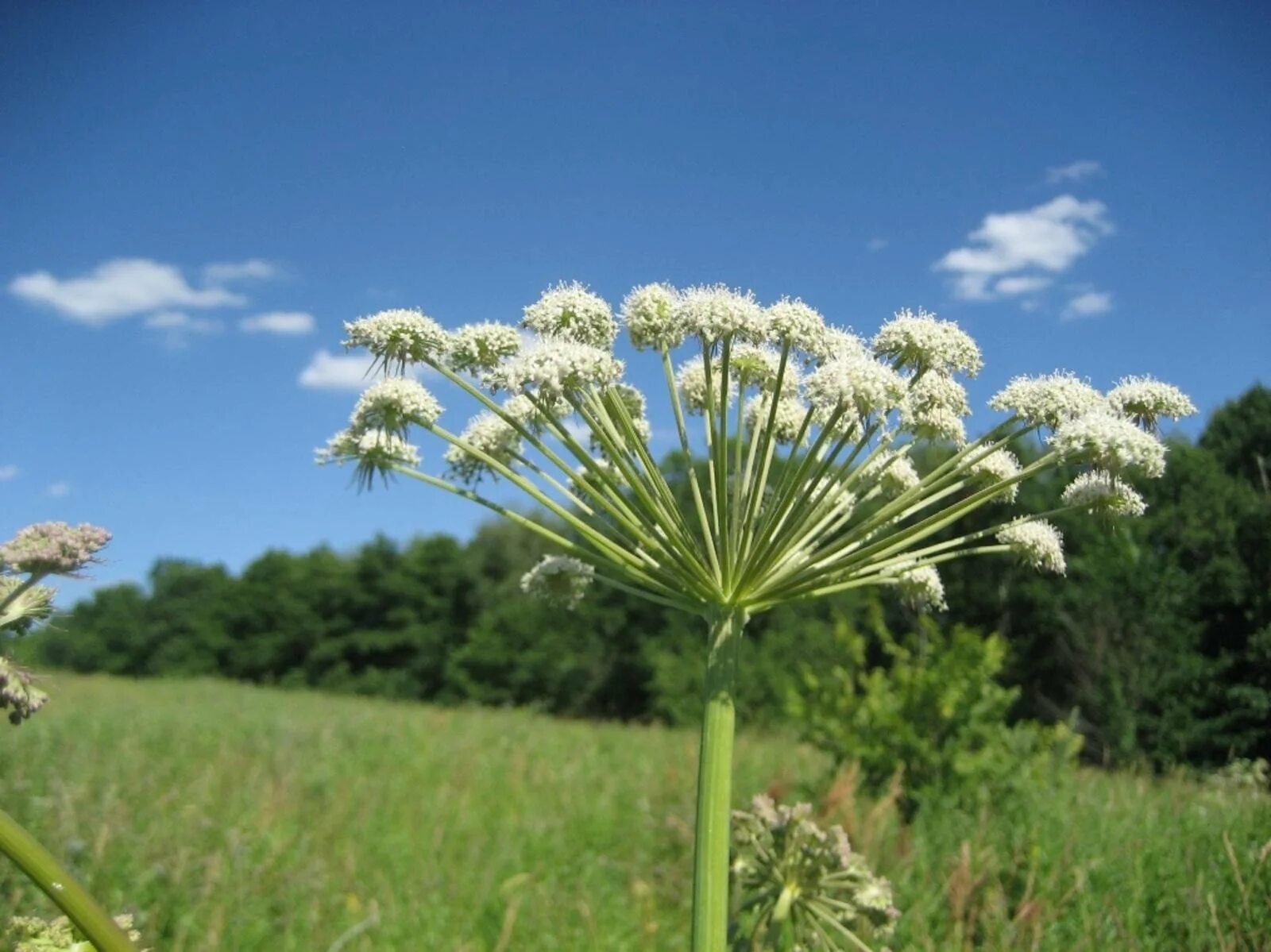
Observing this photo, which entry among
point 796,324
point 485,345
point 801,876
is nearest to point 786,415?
point 796,324

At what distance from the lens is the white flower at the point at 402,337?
7.81 ft

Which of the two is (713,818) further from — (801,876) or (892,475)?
(892,475)

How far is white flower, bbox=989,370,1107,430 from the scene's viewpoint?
7.33 ft

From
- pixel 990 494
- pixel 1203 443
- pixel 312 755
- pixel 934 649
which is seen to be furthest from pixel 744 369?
pixel 312 755

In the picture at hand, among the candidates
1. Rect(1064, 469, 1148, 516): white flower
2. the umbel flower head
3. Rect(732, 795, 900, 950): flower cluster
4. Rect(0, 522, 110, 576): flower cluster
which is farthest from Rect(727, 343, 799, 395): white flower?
Rect(0, 522, 110, 576): flower cluster

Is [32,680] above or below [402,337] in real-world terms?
below

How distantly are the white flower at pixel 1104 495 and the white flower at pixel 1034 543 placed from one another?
0.38 ft

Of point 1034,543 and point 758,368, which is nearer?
point 1034,543

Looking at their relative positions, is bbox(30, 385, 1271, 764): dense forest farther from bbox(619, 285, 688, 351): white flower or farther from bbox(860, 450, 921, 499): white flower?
bbox(619, 285, 688, 351): white flower

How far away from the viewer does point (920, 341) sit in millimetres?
2402

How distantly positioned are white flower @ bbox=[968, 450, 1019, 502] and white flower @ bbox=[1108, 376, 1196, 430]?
0.28 metres

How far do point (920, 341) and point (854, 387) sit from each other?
1.38 feet

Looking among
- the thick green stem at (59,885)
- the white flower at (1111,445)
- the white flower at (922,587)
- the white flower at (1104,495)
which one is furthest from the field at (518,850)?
the white flower at (1111,445)

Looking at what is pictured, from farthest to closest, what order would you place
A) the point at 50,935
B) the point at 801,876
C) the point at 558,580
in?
A: 1. the point at 558,580
2. the point at 801,876
3. the point at 50,935
